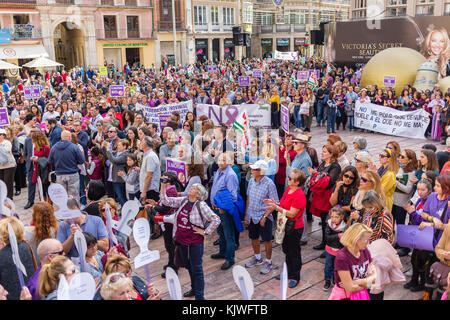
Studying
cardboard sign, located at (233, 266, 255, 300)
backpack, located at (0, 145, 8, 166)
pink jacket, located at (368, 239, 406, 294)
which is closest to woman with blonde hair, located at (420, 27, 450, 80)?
pink jacket, located at (368, 239, 406, 294)

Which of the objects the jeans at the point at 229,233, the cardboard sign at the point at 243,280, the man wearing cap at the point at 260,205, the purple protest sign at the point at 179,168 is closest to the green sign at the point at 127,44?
the purple protest sign at the point at 179,168

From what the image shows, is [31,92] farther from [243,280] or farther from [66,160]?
[243,280]

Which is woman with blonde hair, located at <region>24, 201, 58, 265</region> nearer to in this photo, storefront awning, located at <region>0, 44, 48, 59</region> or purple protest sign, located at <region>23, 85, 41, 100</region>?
purple protest sign, located at <region>23, 85, 41, 100</region>

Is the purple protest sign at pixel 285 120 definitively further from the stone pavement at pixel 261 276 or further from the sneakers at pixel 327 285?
the sneakers at pixel 327 285

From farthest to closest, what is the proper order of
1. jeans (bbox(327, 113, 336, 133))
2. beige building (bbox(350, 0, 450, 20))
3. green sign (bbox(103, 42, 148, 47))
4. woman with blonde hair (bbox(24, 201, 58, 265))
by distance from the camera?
green sign (bbox(103, 42, 148, 47)), beige building (bbox(350, 0, 450, 20)), jeans (bbox(327, 113, 336, 133)), woman with blonde hair (bbox(24, 201, 58, 265))

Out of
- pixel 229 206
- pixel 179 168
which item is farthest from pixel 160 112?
pixel 229 206

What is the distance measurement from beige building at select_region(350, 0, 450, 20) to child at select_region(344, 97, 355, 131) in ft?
66.4

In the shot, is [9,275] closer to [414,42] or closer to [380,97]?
[380,97]

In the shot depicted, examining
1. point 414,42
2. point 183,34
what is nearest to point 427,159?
point 414,42

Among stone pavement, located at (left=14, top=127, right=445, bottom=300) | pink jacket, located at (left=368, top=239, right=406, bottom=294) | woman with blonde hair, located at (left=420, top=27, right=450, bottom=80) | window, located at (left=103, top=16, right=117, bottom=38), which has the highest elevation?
window, located at (left=103, top=16, right=117, bottom=38)

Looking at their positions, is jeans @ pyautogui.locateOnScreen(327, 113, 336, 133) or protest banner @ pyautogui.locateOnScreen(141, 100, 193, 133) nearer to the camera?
protest banner @ pyautogui.locateOnScreen(141, 100, 193, 133)

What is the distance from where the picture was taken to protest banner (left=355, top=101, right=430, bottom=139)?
13438 mm

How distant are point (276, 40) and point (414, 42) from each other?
3781cm

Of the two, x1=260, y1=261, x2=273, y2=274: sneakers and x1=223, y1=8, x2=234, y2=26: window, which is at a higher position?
x1=223, y1=8, x2=234, y2=26: window
